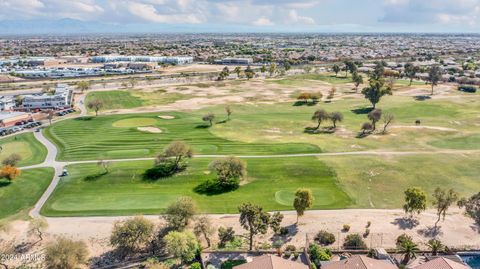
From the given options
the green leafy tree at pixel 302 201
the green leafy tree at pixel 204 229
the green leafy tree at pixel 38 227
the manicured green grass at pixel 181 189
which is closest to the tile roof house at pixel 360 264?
the green leafy tree at pixel 302 201

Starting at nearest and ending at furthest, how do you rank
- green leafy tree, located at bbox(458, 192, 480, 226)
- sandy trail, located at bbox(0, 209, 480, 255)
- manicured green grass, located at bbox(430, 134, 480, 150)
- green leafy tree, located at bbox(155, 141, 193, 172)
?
green leafy tree, located at bbox(458, 192, 480, 226)
sandy trail, located at bbox(0, 209, 480, 255)
green leafy tree, located at bbox(155, 141, 193, 172)
manicured green grass, located at bbox(430, 134, 480, 150)

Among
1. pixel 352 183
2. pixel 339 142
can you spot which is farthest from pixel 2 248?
pixel 339 142

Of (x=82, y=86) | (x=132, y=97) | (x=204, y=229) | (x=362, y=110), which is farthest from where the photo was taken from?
(x=82, y=86)

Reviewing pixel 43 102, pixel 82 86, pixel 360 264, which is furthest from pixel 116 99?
pixel 360 264

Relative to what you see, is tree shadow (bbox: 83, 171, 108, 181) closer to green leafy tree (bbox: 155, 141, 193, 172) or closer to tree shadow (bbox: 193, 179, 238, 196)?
green leafy tree (bbox: 155, 141, 193, 172)

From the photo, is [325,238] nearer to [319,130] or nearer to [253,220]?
[253,220]

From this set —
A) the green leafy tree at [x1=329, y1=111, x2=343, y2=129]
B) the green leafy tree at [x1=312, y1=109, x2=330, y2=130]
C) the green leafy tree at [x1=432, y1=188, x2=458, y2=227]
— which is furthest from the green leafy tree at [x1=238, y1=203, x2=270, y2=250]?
the green leafy tree at [x1=329, y1=111, x2=343, y2=129]

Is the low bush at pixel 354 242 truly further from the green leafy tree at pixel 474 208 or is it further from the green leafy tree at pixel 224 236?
the green leafy tree at pixel 474 208
